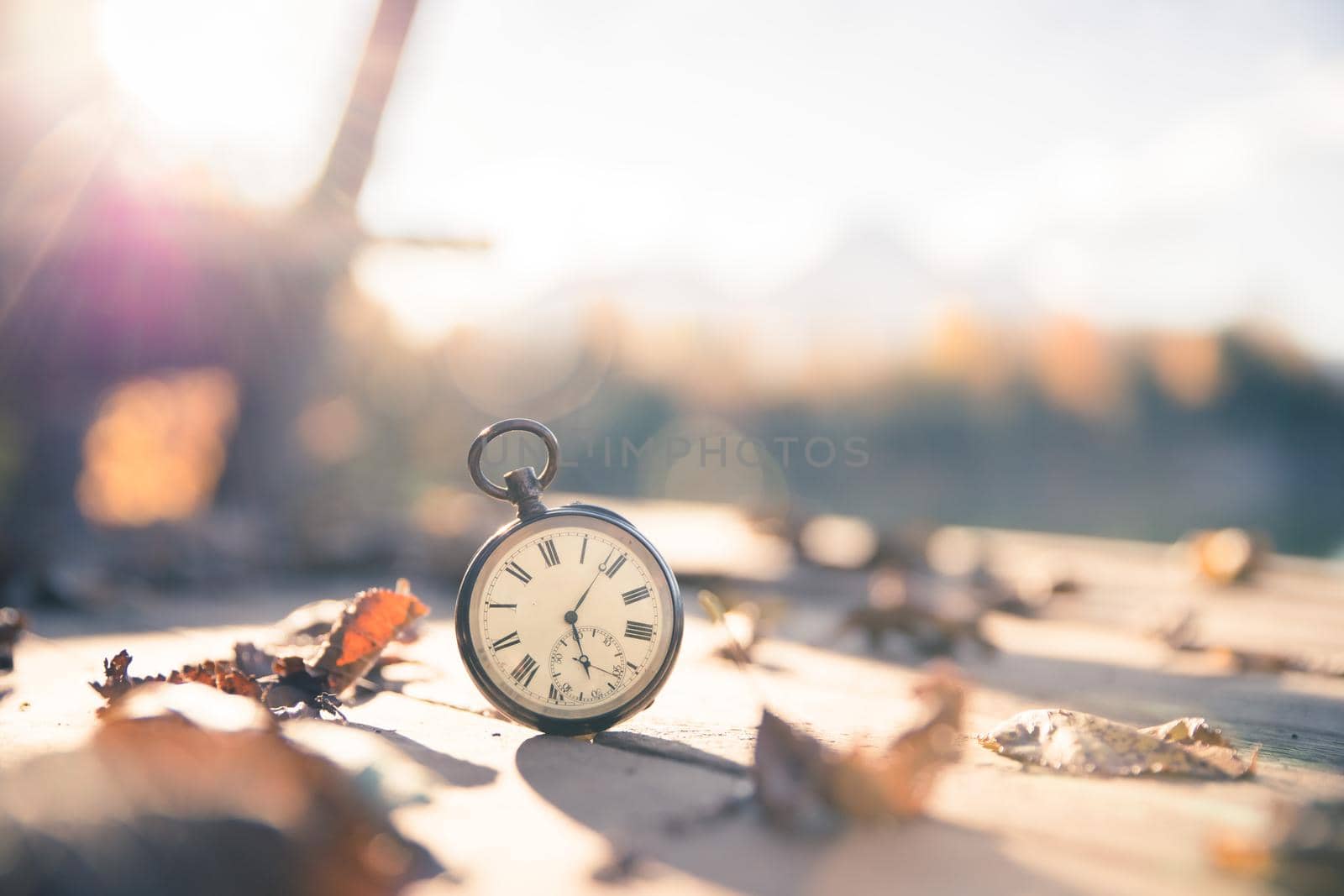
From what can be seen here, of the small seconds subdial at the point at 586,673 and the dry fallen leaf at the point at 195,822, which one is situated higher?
the small seconds subdial at the point at 586,673

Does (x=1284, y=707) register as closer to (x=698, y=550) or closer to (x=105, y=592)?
(x=698, y=550)

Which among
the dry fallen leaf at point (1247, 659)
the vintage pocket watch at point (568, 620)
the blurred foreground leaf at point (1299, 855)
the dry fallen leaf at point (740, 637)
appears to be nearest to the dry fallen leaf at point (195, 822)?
the vintage pocket watch at point (568, 620)

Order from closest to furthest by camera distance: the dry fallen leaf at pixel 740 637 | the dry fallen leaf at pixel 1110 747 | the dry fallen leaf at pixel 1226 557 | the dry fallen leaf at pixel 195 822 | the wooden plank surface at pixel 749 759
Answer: the dry fallen leaf at pixel 195 822 < the wooden plank surface at pixel 749 759 < the dry fallen leaf at pixel 1110 747 < the dry fallen leaf at pixel 740 637 < the dry fallen leaf at pixel 1226 557

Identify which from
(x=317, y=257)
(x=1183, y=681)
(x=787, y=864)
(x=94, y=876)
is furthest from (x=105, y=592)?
(x=1183, y=681)

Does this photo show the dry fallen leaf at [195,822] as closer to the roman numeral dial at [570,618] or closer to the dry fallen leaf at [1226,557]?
the roman numeral dial at [570,618]

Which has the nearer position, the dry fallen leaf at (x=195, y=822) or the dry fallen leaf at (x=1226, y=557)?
the dry fallen leaf at (x=195, y=822)

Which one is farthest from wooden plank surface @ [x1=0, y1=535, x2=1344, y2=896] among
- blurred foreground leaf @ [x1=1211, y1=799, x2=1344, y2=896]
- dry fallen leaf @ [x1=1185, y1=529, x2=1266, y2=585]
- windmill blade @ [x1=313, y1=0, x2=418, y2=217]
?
windmill blade @ [x1=313, y1=0, x2=418, y2=217]

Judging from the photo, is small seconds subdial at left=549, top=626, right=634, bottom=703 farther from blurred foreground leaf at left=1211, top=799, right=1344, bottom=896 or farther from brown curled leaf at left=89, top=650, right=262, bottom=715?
blurred foreground leaf at left=1211, top=799, right=1344, bottom=896
